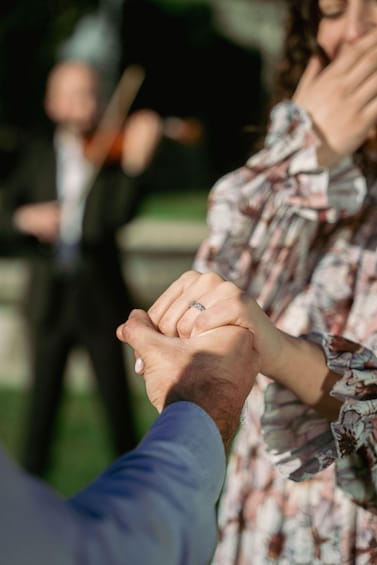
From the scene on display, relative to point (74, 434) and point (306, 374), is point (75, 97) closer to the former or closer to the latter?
point (74, 434)

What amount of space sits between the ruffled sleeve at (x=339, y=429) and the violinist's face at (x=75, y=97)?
356 centimetres

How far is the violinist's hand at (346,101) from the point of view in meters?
1.88

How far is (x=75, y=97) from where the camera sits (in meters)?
5.21

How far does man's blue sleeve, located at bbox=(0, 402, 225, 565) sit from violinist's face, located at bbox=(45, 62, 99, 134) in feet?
13.2

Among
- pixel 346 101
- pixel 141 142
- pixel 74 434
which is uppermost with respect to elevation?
pixel 346 101

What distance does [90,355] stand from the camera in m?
4.99

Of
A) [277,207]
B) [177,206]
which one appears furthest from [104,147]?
[177,206]

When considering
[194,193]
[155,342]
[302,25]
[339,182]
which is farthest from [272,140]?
[194,193]

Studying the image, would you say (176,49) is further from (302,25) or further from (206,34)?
(302,25)

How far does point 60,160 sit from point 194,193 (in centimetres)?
1306

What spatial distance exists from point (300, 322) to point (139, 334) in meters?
0.50

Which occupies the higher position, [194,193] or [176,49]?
[176,49]

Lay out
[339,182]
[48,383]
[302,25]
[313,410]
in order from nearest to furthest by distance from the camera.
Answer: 1. [313,410]
2. [339,182]
3. [302,25]
4. [48,383]

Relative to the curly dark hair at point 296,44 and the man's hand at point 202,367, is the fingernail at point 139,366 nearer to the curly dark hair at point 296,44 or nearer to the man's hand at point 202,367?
the man's hand at point 202,367
